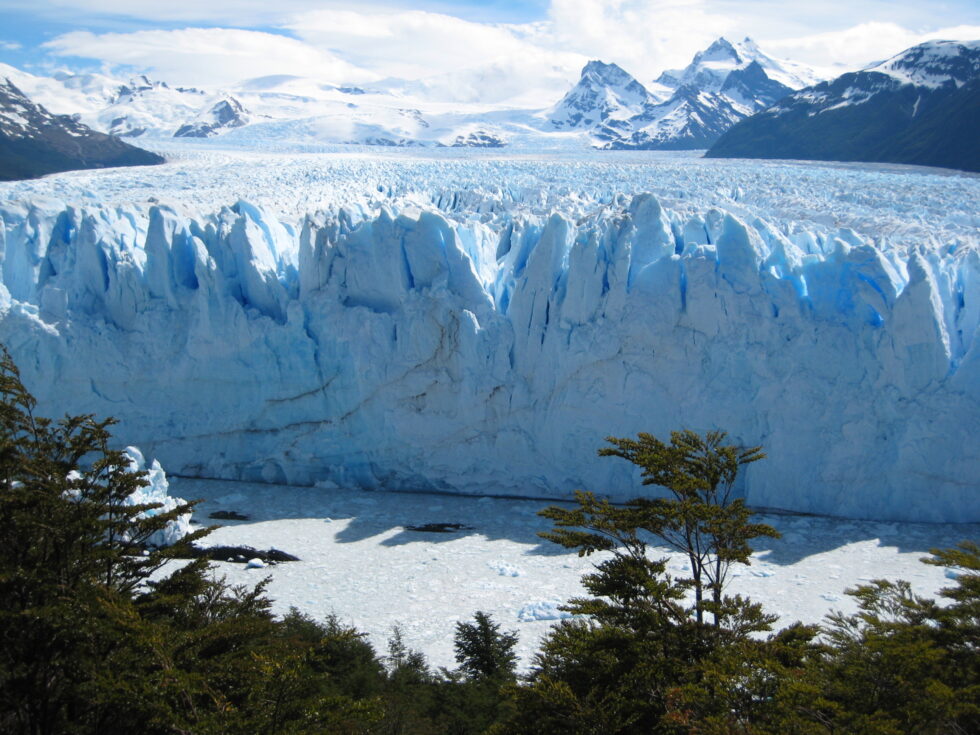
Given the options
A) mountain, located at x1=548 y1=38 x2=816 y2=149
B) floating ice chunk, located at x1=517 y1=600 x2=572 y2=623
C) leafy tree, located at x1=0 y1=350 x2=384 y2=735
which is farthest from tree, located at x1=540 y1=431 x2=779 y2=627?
mountain, located at x1=548 y1=38 x2=816 y2=149

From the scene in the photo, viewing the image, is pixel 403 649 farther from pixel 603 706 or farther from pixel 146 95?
pixel 146 95

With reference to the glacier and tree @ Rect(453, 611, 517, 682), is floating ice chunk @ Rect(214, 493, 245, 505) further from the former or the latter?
tree @ Rect(453, 611, 517, 682)

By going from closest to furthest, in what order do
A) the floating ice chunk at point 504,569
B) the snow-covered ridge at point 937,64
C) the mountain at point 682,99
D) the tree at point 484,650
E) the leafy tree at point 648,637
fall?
the leafy tree at point 648,637 < the tree at point 484,650 < the floating ice chunk at point 504,569 < the snow-covered ridge at point 937,64 < the mountain at point 682,99

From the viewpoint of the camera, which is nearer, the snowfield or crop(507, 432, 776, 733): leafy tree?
crop(507, 432, 776, 733): leafy tree

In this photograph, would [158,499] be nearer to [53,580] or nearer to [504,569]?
[504,569]

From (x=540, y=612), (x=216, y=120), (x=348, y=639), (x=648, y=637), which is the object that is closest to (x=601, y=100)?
(x=216, y=120)

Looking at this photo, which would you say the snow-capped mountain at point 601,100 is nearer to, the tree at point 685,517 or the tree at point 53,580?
the tree at point 685,517

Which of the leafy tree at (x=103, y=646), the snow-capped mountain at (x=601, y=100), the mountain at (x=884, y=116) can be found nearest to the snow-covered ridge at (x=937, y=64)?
the mountain at (x=884, y=116)
